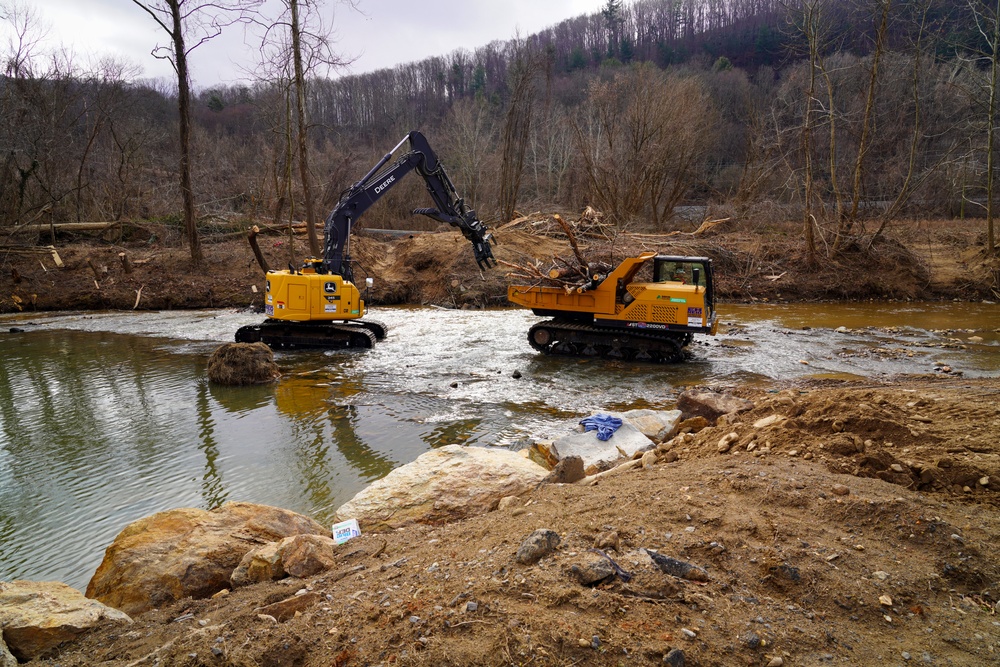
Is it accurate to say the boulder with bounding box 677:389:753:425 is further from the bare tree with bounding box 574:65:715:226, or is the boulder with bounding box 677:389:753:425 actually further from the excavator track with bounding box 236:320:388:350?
the bare tree with bounding box 574:65:715:226

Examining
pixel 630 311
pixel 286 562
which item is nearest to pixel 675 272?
pixel 630 311

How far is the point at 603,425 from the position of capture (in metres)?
6.66

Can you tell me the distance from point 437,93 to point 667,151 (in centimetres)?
4849

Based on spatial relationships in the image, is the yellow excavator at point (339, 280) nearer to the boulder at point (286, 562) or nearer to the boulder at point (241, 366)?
the boulder at point (241, 366)

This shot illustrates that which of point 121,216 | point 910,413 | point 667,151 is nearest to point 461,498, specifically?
point 910,413

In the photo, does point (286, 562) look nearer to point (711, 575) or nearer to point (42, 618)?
point (42, 618)

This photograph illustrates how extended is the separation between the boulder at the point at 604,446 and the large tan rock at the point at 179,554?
2.82 meters

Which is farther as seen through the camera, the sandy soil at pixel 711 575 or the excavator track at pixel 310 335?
the excavator track at pixel 310 335

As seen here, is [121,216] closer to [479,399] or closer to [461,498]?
[479,399]

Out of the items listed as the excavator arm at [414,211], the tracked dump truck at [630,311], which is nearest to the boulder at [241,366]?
the excavator arm at [414,211]

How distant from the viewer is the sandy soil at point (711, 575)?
7.93 ft

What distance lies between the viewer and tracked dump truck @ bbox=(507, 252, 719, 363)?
10.8m

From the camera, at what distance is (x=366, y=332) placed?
41.4 feet

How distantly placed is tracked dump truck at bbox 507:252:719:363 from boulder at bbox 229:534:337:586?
8539 millimetres
